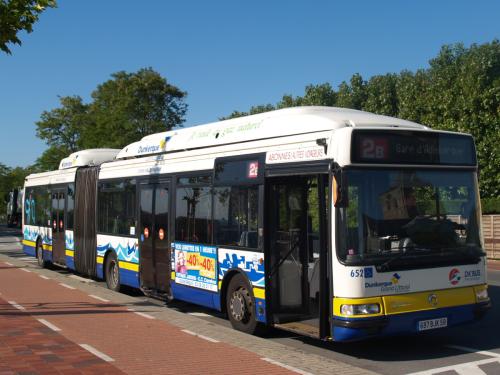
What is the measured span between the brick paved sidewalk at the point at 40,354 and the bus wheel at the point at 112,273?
15.5 ft

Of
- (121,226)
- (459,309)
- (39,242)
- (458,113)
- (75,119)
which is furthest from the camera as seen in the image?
(75,119)

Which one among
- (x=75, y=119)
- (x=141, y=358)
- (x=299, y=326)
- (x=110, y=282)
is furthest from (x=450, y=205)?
(x=75, y=119)

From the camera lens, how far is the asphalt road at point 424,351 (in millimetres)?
7315

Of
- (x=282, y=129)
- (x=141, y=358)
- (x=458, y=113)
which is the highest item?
(x=458, y=113)

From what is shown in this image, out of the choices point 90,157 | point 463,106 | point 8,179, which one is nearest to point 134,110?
point 463,106

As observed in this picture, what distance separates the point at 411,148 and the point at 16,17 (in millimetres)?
6331

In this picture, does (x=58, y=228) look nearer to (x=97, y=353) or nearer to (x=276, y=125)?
(x=276, y=125)

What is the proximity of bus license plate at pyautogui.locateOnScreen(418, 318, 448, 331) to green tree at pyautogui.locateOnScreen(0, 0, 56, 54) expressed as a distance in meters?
7.13

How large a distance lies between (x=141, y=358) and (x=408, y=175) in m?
4.00

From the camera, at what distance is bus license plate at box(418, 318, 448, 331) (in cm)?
760

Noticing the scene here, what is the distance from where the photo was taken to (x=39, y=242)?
67.6 feet

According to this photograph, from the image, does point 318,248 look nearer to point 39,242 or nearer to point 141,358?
point 141,358

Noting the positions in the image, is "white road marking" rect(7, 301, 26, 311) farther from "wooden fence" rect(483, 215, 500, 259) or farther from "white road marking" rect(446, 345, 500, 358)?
"wooden fence" rect(483, 215, 500, 259)

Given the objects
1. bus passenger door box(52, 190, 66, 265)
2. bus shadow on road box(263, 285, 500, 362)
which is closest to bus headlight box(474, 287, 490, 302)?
bus shadow on road box(263, 285, 500, 362)
